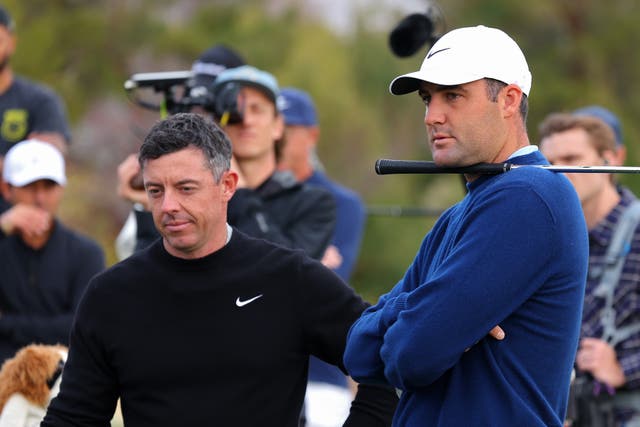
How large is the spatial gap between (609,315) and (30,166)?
9.27 ft

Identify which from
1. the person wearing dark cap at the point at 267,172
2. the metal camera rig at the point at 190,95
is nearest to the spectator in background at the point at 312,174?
the person wearing dark cap at the point at 267,172

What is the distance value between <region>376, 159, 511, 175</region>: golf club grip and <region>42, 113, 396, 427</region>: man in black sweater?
524 millimetres

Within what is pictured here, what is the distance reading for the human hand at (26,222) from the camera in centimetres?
561

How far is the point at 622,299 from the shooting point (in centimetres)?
537

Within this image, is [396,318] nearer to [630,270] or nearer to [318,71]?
[630,270]

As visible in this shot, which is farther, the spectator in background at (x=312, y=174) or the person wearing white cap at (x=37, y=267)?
the spectator in background at (x=312, y=174)

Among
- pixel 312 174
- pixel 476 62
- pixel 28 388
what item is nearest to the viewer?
pixel 476 62

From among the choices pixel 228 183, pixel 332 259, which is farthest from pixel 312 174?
pixel 228 183

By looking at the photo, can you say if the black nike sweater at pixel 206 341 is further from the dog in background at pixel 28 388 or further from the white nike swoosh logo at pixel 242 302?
the dog in background at pixel 28 388

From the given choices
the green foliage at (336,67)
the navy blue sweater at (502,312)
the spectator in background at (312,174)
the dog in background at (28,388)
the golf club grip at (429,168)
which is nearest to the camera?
the navy blue sweater at (502,312)

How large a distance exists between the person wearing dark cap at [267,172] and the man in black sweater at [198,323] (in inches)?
54.3

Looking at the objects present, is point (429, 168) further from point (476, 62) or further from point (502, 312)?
point (502, 312)

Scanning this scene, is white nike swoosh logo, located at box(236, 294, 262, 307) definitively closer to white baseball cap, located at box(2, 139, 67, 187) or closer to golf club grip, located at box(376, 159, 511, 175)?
golf club grip, located at box(376, 159, 511, 175)

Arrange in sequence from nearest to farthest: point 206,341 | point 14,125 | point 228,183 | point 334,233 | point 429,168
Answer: point 429,168, point 206,341, point 228,183, point 334,233, point 14,125
